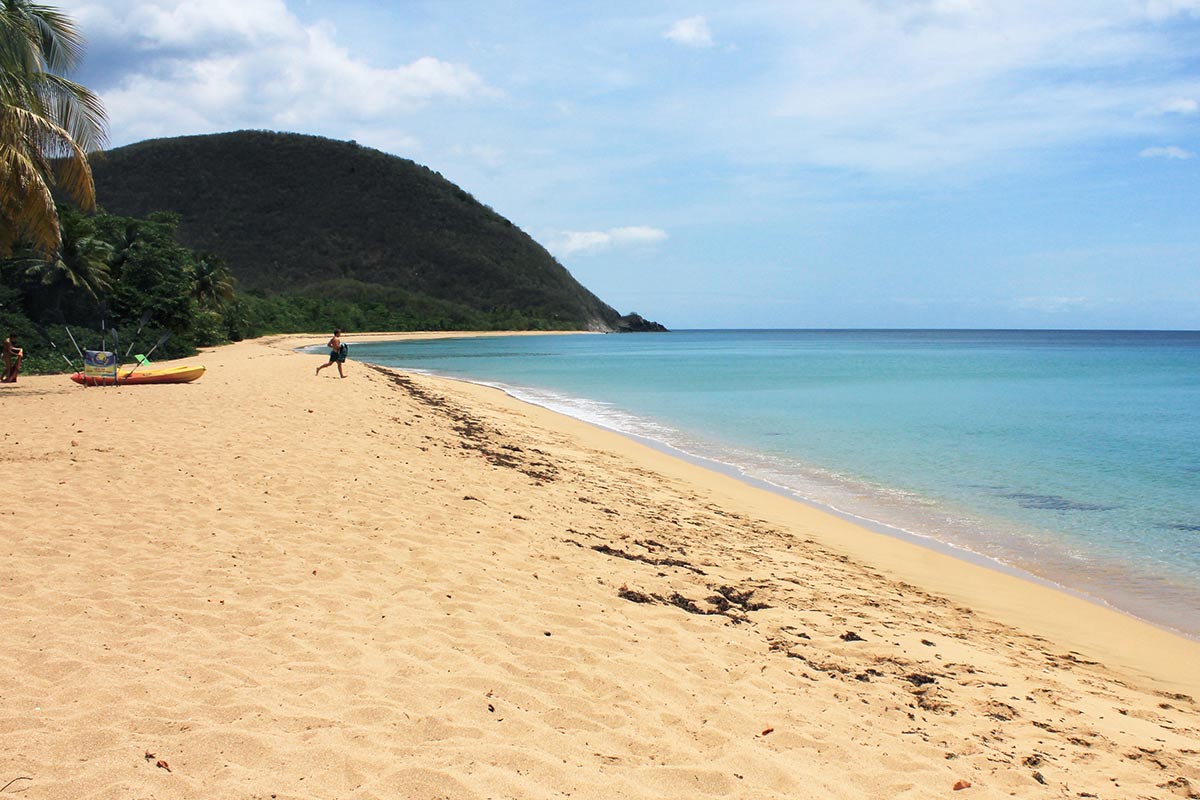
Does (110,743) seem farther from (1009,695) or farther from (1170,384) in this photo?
(1170,384)

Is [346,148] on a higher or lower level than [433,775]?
higher

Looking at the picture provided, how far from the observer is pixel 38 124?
1564cm

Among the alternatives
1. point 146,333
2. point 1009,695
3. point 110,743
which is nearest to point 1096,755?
point 1009,695

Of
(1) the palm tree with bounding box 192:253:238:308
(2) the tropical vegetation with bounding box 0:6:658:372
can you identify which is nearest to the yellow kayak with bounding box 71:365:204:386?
(2) the tropical vegetation with bounding box 0:6:658:372

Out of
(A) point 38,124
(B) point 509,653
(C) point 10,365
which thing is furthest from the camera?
(C) point 10,365

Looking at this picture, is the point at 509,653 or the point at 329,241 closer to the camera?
the point at 509,653

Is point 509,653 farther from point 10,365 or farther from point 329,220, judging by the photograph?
point 329,220

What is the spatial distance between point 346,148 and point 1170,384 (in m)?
113

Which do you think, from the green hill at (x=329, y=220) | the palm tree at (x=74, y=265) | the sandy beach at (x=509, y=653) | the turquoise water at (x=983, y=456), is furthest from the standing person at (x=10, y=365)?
the green hill at (x=329, y=220)

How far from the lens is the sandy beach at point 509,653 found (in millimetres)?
3520

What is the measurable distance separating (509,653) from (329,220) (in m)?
118

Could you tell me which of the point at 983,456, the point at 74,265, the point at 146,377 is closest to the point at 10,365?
the point at 146,377

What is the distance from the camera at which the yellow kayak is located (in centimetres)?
1769

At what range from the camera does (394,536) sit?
6965mm
